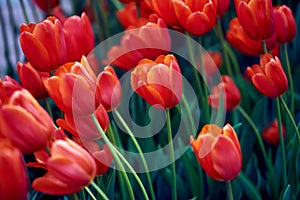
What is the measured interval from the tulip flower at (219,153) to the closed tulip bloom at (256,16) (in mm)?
233

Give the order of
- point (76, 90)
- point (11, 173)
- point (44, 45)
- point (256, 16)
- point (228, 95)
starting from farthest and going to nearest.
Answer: point (228, 95) < point (256, 16) < point (44, 45) < point (76, 90) < point (11, 173)

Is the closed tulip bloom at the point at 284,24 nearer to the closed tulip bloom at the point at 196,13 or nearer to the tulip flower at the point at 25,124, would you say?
the closed tulip bloom at the point at 196,13

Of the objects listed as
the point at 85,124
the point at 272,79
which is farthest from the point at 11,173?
the point at 272,79

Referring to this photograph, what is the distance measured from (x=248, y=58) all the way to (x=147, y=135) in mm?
513

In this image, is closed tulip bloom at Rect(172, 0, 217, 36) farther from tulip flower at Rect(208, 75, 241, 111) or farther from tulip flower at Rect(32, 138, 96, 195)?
tulip flower at Rect(32, 138, 96, 195)

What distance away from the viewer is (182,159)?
3.15ft

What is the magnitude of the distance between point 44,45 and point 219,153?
0.86ft

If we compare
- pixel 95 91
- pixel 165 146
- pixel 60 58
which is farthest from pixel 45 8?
pixel 95 91

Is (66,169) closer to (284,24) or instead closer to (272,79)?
(272,79)

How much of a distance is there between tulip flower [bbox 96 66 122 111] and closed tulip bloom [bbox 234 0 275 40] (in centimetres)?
22

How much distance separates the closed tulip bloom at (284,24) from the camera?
0.91 meters

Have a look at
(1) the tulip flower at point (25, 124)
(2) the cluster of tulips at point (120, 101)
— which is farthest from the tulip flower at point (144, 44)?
(1) the tulip flower at point (25, 124)

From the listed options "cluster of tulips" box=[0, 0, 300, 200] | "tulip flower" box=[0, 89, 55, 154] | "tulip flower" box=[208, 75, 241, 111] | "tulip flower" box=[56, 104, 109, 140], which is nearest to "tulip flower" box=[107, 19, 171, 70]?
"cluster of tulips" box=[0, 0, 300, 200]

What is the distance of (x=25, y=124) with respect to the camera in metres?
0.52
